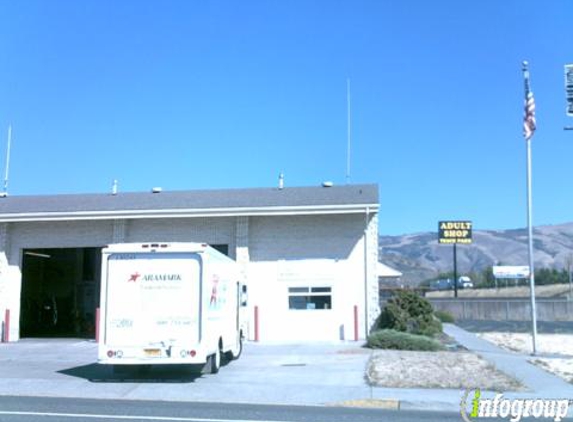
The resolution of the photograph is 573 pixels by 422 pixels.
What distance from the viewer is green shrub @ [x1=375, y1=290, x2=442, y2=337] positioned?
24.9 metres

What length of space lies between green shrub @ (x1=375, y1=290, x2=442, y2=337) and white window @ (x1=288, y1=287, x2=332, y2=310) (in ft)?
6.74

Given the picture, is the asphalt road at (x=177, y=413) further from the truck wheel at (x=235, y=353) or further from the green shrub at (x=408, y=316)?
the green shrub at (x=408, y=316)

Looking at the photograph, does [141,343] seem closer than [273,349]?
Yes

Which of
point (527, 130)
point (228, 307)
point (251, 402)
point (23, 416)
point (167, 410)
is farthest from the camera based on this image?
point (527, 130)

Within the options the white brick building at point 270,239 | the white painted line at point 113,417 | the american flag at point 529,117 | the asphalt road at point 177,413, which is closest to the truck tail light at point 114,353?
the asphalt road at point 177,413

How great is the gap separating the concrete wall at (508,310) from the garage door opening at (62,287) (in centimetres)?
2202

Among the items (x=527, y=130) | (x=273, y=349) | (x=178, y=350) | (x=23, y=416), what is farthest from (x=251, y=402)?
(x=527, y=130)

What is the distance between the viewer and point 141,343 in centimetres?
1512

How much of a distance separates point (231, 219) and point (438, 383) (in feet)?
45.0

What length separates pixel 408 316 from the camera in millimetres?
25156

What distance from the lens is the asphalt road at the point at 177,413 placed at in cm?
1074

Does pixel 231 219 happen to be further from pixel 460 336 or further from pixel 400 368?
pixel 400 368

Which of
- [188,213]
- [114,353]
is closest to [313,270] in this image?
[188,213]

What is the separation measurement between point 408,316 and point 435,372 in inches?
346
